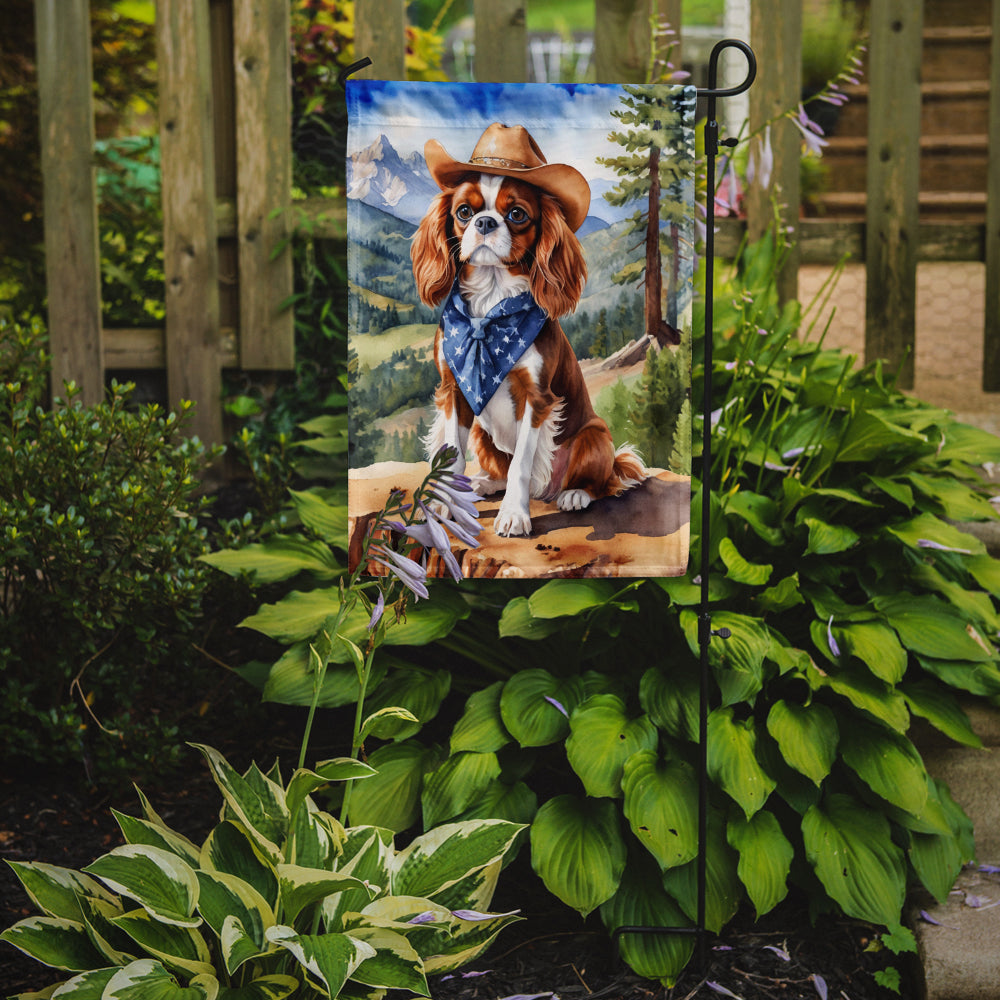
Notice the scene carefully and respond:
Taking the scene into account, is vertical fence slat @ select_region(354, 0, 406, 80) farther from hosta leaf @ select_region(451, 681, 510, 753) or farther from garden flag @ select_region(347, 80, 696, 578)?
hosta leaf @ select_region(451, 681, 510, 753)

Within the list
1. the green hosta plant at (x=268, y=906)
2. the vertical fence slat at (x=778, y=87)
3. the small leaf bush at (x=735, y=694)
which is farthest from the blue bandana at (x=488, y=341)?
the vertical fence slat at (x=778, y=87)

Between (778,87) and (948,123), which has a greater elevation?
(948,123)

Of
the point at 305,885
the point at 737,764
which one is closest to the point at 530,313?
the point at 737,764

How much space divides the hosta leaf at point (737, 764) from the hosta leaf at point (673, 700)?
4 centimetres

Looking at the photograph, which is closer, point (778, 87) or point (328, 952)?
point (328, 952)

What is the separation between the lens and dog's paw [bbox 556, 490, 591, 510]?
5.98ft

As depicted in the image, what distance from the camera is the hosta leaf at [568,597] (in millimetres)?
1920

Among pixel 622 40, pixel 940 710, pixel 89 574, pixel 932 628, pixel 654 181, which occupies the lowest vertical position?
pixel 940 710

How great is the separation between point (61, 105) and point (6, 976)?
2624 mm

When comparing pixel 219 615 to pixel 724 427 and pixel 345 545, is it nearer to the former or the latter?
pixel 345 545

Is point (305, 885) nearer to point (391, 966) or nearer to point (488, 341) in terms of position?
point (391, 966)

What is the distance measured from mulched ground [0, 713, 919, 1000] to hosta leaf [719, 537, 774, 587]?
669mm

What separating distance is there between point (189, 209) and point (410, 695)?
6.50ft

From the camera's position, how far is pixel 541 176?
5.74 feet
